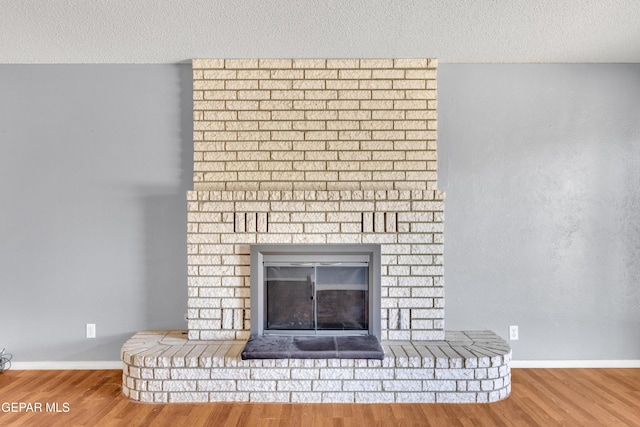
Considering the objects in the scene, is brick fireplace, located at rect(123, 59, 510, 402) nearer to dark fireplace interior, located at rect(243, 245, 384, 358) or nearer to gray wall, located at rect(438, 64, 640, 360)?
dark fireplace interior, located at rect(243, 245, 384, 358)

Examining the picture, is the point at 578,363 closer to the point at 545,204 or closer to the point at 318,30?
the point at 545,204

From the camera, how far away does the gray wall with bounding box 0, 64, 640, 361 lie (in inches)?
125

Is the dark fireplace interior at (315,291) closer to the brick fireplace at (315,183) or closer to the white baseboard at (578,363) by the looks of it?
the brick fireplace at (315,183)

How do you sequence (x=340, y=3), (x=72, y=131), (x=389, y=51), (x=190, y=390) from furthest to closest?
1. (x=72, y=131)
2. (x=389, y=51)
3. (x=190, y=390)
4. (x=340, y=3)

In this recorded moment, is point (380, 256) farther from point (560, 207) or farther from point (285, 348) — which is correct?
point (560, 207)

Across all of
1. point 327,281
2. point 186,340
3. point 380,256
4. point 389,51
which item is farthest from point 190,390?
point 389,51

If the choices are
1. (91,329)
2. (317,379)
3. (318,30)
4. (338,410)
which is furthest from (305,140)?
(91,329)

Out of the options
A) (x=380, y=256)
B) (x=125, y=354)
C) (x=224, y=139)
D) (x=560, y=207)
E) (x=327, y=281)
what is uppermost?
(x=224, y=139)

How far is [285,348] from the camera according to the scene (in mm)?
2713

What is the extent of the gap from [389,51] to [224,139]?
1.34 metres

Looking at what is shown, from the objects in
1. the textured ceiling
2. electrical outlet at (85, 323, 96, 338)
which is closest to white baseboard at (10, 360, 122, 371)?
electrical outlet at (85, 323, 96, 338)

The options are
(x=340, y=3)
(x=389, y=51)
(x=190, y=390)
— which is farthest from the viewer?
(x=389, y=51)

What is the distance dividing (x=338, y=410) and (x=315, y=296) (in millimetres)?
793

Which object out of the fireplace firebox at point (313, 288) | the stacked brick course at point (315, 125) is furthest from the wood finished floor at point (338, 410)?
the stacked brick course at point (315, 125)
